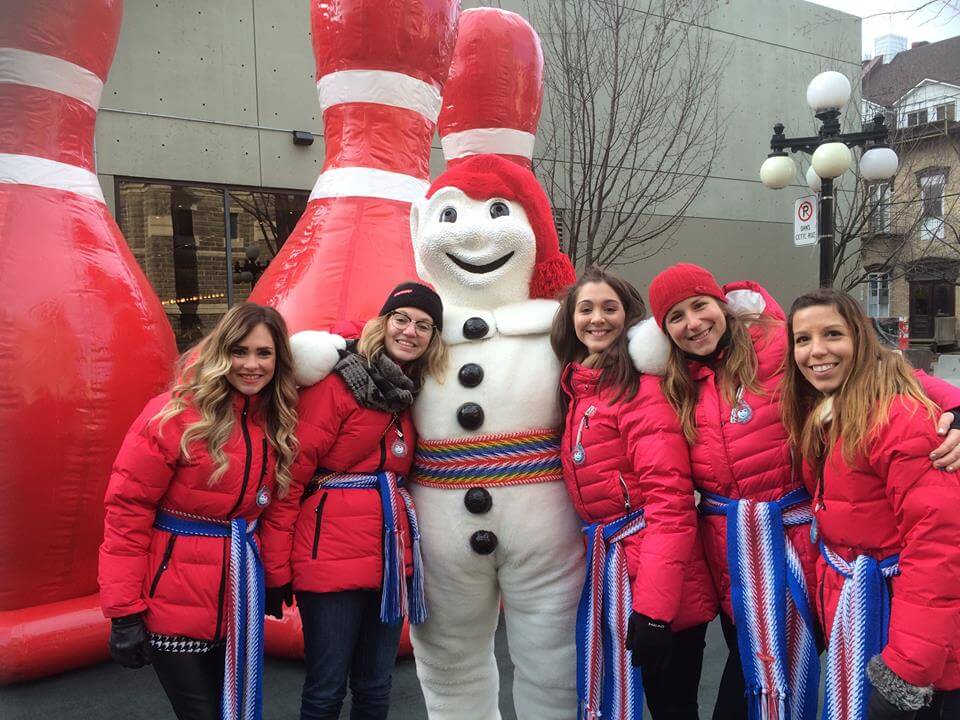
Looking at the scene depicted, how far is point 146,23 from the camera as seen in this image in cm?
764

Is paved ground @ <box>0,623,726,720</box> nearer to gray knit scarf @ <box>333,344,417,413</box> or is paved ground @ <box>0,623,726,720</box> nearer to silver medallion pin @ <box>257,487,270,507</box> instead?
silver medallion pin @ <box>257,487,270,507</box>

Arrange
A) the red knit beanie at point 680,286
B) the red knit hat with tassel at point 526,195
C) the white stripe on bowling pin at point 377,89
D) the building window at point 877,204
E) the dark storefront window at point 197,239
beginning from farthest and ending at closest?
the building window at point 877,204 < the dark storefront window at point 197,239 < the white stripe on bowling pin at point 377,89 < the red knit hat with tassel at point 526,195 < the red knit beanie at point 680,286

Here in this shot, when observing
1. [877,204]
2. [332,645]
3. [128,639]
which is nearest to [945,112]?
[877,204]

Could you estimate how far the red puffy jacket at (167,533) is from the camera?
2.11m

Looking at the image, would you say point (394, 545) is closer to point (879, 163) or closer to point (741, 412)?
point (741, 412)

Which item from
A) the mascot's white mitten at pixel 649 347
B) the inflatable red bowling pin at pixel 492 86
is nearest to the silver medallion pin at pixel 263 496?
the mascot's white mitten at pixel 649 347

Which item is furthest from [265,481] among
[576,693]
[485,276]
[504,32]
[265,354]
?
[504,32]

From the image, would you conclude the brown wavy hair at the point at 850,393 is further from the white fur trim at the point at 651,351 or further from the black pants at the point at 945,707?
the black pants at the point at 945,707

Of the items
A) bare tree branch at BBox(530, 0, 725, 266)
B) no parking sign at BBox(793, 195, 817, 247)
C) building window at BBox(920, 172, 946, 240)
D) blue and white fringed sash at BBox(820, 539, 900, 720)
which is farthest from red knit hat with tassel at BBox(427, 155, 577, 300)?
building window at BBox(920, 172, 946, 240)

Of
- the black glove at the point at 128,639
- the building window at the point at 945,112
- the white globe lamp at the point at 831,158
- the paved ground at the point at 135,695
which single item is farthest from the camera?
the building window at the point at 945,112

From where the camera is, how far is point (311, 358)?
7.86 ft

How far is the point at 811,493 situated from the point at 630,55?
26.2 ft

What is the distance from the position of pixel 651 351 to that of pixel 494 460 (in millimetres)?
593

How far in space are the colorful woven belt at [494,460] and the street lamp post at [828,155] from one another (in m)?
5.49
